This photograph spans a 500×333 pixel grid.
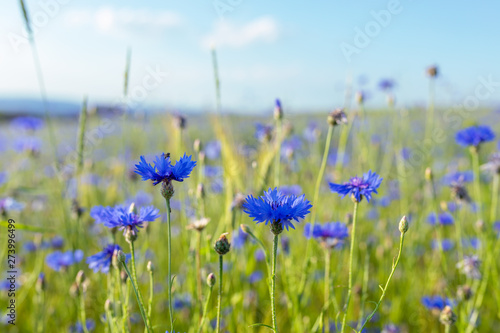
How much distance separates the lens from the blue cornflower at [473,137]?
5.59ft

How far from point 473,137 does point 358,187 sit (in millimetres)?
933

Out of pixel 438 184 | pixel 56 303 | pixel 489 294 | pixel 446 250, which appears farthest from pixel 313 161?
pixel 438 184

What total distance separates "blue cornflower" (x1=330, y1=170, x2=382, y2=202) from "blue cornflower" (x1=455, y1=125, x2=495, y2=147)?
0.84m

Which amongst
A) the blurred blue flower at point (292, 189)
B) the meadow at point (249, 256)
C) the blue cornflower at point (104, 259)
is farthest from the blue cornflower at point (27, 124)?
the blue cornflower at point (104, 259)

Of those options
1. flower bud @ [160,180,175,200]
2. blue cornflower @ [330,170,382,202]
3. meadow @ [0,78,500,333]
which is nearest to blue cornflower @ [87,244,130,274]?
meadow @ [0,78,500,333]

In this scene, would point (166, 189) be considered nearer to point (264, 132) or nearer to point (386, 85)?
point (264, 132)

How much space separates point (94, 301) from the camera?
2.15m

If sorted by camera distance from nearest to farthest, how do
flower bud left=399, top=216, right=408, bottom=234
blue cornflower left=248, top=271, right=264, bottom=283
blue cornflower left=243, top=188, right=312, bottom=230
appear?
→ blue cornflower left=243, top=188, right=312, bottom=230 → flower bud left=399, top=216, right=408, bottom=234 → blue cornflower left=248, top=271, right=264, bottom=283

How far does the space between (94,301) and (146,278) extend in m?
0.40

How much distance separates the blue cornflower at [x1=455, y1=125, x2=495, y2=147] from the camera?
1.71 m

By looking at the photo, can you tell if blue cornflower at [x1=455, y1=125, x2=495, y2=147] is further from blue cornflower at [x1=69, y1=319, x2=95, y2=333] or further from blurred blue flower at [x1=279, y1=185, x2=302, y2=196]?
blue cornflower at [x1=69, y1=319, x2=95, y2=333]

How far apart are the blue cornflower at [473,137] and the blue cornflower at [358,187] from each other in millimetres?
837

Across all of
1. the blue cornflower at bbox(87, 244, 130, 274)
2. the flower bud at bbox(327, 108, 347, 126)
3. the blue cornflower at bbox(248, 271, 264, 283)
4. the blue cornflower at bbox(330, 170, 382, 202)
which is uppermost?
the flower bud at bbox(327, 108, 347, 126)

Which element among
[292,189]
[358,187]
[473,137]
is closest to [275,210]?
[358,187]
